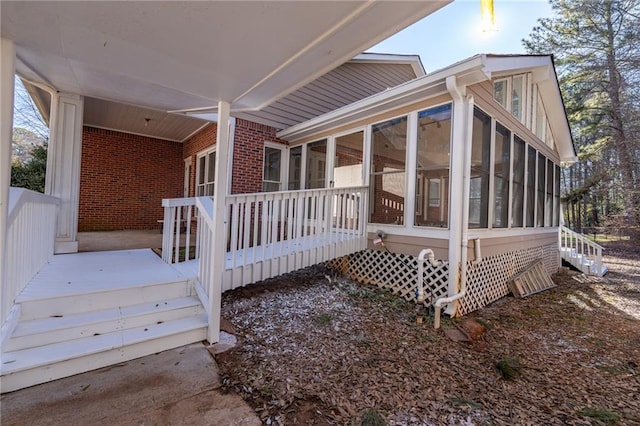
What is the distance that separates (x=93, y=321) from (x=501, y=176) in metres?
6.33

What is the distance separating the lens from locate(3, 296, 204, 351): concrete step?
2.34 metres

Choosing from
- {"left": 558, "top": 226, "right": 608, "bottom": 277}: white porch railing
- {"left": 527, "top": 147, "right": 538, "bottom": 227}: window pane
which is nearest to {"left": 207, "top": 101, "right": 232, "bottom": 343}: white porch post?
{"left": 527, "top": 147, "right": 538, "bottom": 227}: window pane

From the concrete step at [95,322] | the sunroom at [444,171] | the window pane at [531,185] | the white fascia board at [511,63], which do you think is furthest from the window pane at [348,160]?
the window pane at [531,185]

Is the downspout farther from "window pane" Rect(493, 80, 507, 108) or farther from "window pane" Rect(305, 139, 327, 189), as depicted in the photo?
"window pane" Rect(305, 139, 327, 189)

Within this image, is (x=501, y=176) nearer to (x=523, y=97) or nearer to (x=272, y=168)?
(x=523, y=97)

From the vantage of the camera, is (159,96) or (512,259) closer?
(159,96)

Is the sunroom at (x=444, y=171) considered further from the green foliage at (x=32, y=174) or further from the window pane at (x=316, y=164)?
the green foliage at (x=32, y=174)

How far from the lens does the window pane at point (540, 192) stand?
294 inches

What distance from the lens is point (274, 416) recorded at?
81.0 inches

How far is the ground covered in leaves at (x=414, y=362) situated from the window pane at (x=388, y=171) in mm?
1377

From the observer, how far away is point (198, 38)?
2.00 meters

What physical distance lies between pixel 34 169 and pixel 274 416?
14276 mm

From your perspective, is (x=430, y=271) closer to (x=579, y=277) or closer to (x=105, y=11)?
(x=105, y=11)

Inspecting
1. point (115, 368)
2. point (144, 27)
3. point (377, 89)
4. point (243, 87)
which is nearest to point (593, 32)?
point (377, 89)
